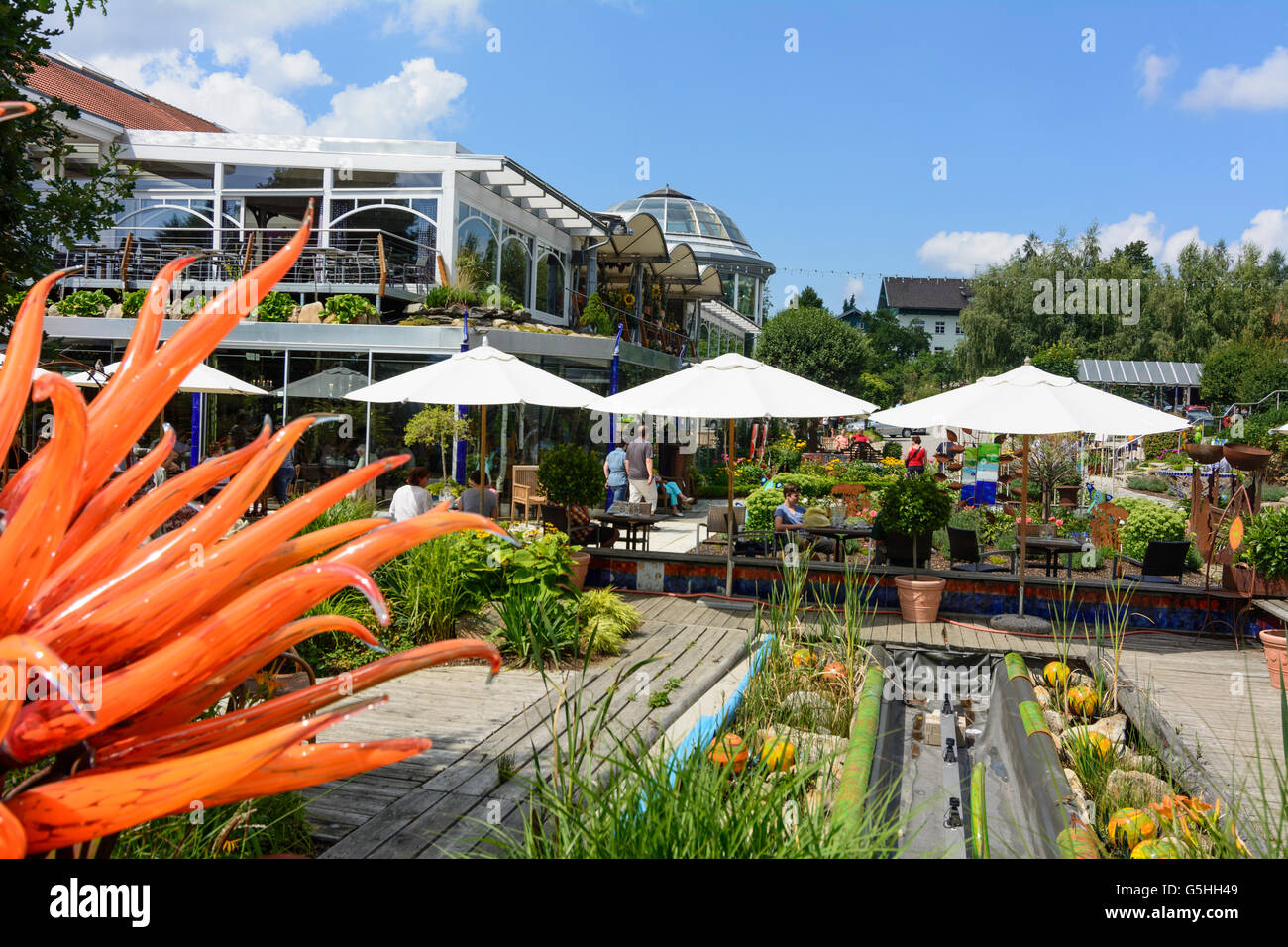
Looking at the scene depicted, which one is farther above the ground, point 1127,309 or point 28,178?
point 1127,309

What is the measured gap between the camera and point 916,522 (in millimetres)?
10609

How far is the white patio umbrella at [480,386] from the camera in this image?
405 inches

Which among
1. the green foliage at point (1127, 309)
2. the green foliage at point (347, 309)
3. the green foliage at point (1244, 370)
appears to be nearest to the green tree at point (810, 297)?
the green foliage at point (1127, 309)

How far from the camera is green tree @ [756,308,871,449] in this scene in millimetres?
44438

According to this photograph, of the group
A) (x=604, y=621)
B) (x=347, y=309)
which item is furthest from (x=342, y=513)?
(x=347, y=309)

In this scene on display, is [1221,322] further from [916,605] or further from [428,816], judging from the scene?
[428,816]

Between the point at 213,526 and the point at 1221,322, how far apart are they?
61950 millimetres

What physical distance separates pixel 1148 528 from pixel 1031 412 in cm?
533

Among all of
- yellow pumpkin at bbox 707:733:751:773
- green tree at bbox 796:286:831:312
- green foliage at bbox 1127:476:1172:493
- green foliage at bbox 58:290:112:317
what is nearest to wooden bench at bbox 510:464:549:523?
green foliage at bbox 58:290:112:317

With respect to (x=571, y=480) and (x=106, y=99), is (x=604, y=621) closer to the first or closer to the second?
(x=571, y=480)

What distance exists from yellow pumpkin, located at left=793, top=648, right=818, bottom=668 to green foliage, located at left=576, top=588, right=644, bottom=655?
1421 millimetres

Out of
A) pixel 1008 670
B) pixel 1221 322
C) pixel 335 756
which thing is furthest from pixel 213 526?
pixel 1221 322

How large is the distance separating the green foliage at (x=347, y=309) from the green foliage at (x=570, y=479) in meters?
7.15

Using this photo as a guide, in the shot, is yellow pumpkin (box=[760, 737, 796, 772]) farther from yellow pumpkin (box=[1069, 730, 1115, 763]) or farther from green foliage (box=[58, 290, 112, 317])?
green foliage (box=[58, 290, 112, 317])
